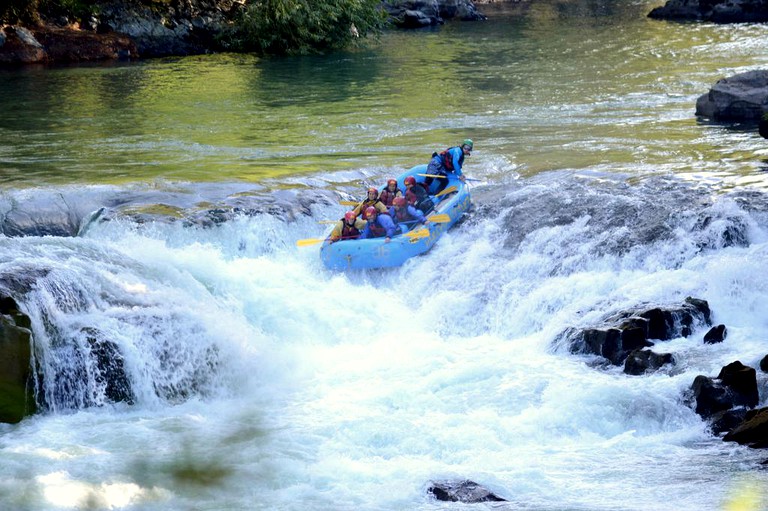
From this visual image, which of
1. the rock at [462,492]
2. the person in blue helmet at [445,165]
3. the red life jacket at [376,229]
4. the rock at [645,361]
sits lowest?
the rock at [462,492]

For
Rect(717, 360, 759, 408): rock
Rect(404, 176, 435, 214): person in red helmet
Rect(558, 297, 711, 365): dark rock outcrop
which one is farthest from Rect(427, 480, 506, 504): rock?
Rect(404, 176, 435, 214): person in red helmet

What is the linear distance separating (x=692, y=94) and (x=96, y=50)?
16.7m

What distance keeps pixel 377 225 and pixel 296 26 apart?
682 inches

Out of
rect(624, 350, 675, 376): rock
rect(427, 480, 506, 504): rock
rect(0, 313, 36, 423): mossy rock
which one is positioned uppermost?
rect(0, 313, 36, 423): mossy rock

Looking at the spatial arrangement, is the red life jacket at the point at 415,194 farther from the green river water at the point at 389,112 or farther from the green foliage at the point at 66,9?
the green foliage at the point at 66,9

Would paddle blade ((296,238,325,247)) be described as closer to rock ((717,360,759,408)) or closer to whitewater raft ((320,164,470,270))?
whitewater raft ((320,164,470,270))

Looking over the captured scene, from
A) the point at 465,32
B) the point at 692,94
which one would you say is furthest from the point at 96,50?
the point at 692,94

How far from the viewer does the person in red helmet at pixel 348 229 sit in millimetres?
13680

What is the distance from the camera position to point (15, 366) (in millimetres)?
9516

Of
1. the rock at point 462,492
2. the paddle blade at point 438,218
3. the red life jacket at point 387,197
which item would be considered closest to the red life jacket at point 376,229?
the red life jacket at point 387,197

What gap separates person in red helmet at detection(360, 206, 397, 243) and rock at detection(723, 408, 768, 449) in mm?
6041

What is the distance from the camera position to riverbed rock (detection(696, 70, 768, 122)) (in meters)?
18.7

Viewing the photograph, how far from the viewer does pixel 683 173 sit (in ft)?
50.1

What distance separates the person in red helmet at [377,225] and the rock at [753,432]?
6.04 m
